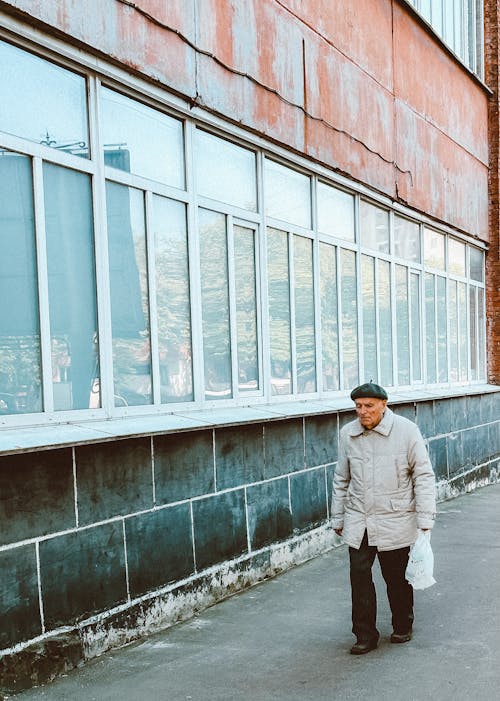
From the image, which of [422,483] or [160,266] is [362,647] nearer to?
[422,483]

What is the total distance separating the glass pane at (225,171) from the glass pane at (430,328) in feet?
17.2

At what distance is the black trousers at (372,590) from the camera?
561 cm

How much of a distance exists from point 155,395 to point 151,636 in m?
1.69

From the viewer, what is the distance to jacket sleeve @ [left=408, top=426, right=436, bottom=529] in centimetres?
563

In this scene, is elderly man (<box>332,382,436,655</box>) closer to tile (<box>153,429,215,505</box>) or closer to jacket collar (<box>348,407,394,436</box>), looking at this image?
jacket collar (<box>348,407,394,436</box>)

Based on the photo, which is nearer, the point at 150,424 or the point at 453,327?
the point at 150,424

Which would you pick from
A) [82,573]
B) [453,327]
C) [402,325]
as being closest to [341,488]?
[82,573]

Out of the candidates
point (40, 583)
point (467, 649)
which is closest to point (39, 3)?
point (40, 583)

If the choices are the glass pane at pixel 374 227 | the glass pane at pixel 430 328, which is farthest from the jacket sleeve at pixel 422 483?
the glass pane at pixel 430 328

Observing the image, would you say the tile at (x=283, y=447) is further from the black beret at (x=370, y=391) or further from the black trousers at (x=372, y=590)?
the black beret at (x=370, y=391)

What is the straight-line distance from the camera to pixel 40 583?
5184mm

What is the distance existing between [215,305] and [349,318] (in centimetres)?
302

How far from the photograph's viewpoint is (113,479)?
19.3ft

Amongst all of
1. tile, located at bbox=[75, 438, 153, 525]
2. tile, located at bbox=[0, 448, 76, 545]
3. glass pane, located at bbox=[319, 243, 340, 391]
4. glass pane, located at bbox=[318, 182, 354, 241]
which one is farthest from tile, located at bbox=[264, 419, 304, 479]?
tile, located at bbox=[0, 448, 76, 545]
